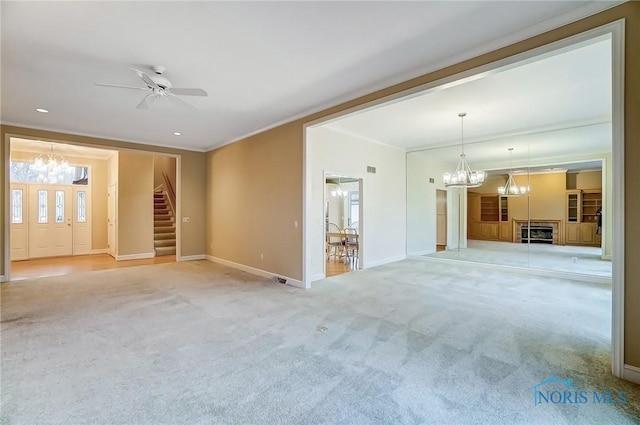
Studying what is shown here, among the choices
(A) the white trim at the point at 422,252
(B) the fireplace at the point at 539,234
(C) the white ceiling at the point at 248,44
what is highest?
(C) the white ceiling at the point at 248,44

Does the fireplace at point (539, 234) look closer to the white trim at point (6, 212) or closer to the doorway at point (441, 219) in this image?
the doorway at point (441, 219)

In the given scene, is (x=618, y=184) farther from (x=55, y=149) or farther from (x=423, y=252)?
(x=55, y=149)

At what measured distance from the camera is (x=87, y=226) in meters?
8.82

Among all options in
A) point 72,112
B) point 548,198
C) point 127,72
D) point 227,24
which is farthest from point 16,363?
point 548,198

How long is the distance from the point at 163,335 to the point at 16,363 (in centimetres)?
114

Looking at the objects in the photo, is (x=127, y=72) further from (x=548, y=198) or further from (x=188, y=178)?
(x=548, y=198)

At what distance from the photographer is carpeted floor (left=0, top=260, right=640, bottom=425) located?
6.38 feet

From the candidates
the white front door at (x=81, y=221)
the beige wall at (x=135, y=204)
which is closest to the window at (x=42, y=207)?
the white front door at (x=81, y=221)

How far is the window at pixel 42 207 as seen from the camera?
8.06 metres

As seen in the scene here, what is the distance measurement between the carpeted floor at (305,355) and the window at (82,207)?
452 cm

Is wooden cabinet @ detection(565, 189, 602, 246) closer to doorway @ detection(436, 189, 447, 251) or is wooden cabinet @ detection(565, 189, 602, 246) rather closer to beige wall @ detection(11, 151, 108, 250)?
doorway @ detection(436, 189, 447, 251)

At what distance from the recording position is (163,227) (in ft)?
32.2

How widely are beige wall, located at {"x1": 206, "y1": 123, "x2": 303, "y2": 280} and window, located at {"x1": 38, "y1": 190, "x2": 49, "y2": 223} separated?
4785 mm

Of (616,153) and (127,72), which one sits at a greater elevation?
(127,72)
